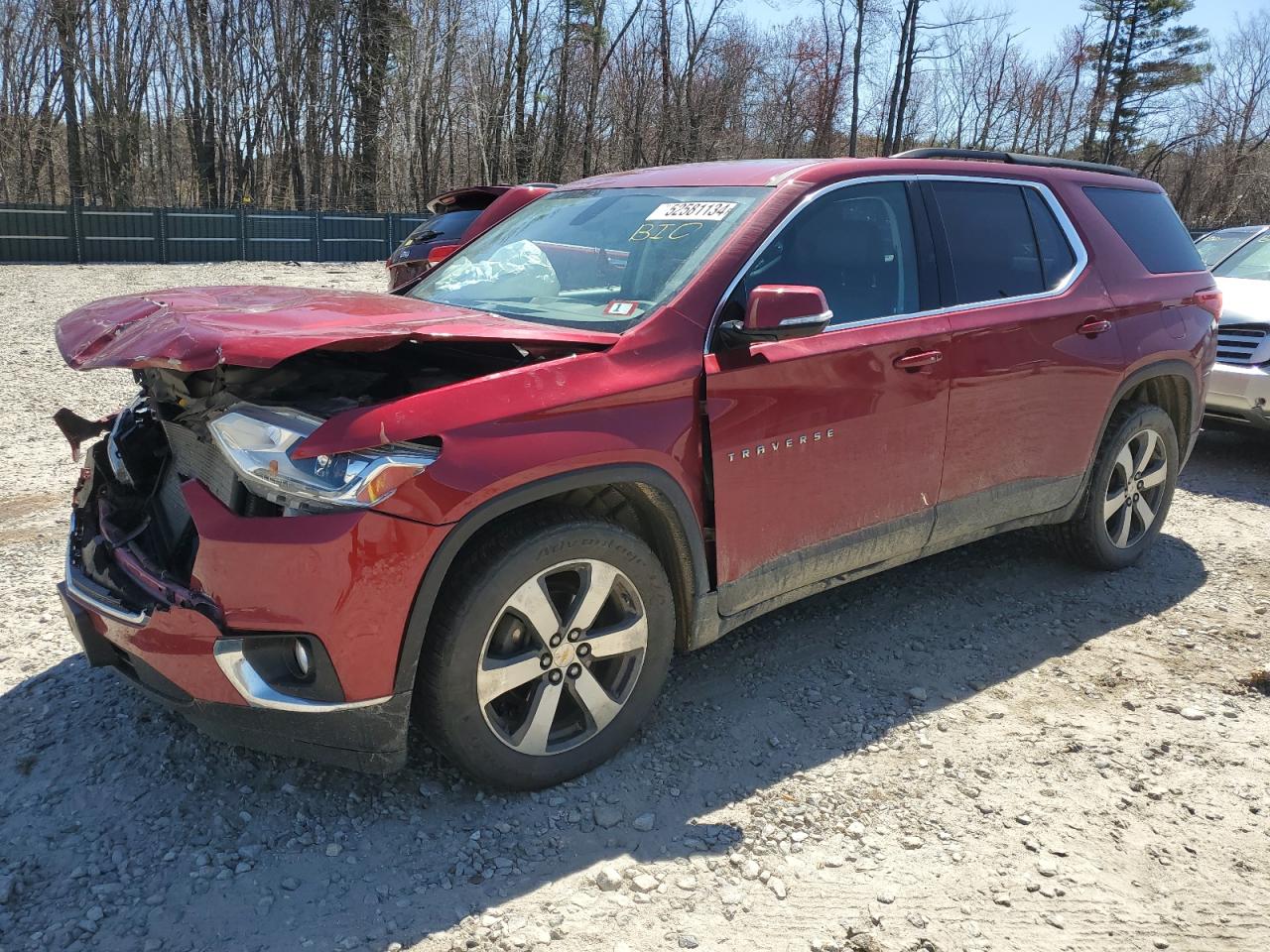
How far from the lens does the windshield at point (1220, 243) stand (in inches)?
349

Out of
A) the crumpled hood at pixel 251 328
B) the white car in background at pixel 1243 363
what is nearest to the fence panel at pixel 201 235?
the white car in background at pixel 1243 363

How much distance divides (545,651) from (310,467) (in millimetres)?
863

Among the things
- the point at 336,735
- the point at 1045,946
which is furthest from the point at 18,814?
the point at 1045,946

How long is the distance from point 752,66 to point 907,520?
121 feet

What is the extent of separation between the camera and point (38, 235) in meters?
18.3

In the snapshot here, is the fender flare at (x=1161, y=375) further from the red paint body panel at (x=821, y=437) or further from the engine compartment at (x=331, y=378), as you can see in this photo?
the engine compartment at (x=331, y=378)

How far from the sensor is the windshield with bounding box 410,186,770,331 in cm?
329

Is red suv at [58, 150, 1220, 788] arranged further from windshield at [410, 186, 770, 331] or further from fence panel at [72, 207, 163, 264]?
fence panel at [72, 207, 163, 264]

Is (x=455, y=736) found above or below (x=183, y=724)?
above

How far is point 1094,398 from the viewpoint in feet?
14.6

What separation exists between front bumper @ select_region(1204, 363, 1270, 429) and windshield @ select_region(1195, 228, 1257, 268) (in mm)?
1954

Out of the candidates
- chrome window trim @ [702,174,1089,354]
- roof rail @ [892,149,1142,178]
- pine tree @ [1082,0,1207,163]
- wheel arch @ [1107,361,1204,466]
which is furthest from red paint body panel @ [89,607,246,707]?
pine tree @ [1082,0,1207,163]

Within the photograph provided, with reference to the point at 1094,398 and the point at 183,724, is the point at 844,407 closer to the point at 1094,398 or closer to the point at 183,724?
the point at 1094,398

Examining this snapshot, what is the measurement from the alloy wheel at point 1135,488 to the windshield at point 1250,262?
438cm
